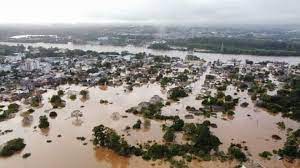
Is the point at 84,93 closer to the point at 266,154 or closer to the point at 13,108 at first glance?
the point at 13,108

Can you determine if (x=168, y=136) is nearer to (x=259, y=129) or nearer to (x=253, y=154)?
(x=253, y=154)

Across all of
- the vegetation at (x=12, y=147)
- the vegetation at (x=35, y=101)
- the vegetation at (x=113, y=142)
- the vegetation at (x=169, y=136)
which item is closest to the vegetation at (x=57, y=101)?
the vegetation at (x=35, y=101)

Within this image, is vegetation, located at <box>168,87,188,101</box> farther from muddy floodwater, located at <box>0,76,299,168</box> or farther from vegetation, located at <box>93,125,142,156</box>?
vegetation, located at <box>93,125,142,156</box>

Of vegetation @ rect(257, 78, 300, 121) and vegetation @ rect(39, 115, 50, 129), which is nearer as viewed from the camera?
vegetation @ rect(39, 115, 50, 129)

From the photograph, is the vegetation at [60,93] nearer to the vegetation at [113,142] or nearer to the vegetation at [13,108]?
the vegetation at [13,108]

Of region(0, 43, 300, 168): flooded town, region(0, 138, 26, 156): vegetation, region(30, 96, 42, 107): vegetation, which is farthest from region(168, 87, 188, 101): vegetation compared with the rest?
region(0, 138, 26, 156): vegetation

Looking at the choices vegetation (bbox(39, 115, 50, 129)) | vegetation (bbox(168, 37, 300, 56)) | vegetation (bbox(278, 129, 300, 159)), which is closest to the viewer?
vegetation (bbox(278, 129, 300, 159))

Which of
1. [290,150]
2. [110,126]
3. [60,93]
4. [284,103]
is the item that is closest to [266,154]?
[290,150]
